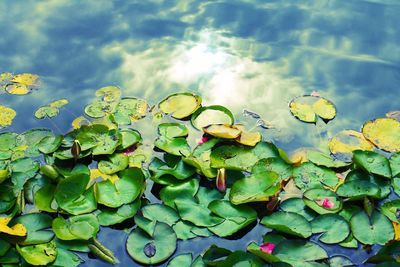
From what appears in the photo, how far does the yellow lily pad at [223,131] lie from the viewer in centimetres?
194

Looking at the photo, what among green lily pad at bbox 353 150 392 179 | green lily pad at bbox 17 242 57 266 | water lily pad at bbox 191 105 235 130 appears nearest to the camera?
green lily pad at bbox 17 242 57 266

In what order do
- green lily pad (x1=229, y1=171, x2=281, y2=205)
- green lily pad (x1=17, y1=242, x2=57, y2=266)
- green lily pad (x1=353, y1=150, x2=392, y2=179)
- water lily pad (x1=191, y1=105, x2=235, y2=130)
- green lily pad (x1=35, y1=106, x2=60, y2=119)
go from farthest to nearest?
green lily pad (x1=35, y1=106, x2=60, y2=119) < water lily pad (x1=191, y1=105, x2=235, y2=130) < green lily pad (x1=353, y1=150, x2=392, y2=179) < green lily pad (x1=229, y1=171, x2=281, y2=205) < green lily pad (x1=17, y1=242, x2=57, y2=266)

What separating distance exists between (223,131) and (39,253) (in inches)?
28.6

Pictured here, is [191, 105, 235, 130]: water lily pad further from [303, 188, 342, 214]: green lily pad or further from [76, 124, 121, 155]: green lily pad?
[303, 188, 342, 214]: green lily pad

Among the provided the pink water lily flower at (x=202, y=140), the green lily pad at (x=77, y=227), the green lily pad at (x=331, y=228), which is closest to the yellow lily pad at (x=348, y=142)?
the green lily pad at (x=331, y=228)

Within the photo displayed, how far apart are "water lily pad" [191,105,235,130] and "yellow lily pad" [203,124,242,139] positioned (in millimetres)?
92

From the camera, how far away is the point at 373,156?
6.15 feet

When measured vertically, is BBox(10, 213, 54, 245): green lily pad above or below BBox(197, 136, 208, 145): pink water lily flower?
below

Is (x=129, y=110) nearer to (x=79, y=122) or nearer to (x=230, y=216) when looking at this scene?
(x=79, y=122)

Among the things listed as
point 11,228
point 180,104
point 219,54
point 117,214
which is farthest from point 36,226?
point 219,54

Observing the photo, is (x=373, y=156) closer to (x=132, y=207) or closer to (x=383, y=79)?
(x=383, y=79)

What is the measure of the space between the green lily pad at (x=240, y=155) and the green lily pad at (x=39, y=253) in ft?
1.87

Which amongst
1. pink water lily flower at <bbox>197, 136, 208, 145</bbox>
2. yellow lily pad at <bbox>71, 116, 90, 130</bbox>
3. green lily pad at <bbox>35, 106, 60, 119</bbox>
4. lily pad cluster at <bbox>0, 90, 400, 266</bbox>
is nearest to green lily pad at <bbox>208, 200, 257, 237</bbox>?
lily pad cluster at <bbox>0, 90, 400, 266</bbox>

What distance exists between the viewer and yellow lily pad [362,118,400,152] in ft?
6.56
